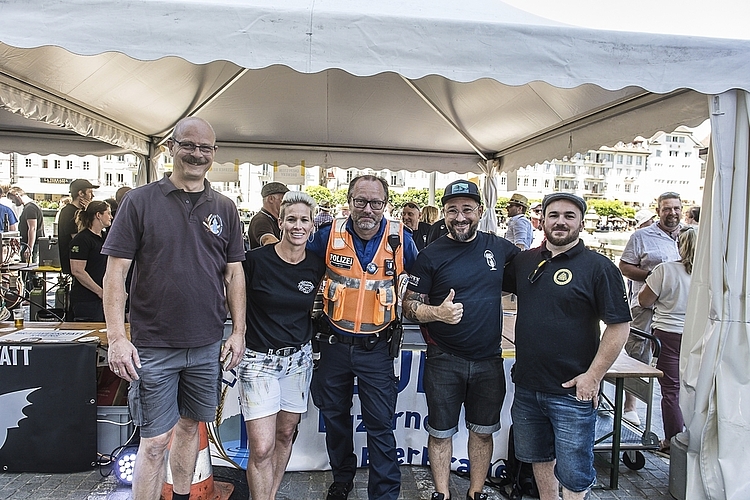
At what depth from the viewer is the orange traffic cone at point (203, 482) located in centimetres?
280

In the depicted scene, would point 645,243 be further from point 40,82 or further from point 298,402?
point 40,82

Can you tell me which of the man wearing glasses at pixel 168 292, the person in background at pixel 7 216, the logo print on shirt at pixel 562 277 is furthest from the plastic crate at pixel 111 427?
the person in background at pixel 7 216

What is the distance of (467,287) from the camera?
8.75 feet

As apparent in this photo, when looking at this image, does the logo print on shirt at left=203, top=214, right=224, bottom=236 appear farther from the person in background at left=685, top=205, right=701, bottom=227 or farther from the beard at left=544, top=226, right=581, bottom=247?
the person in background at left=685, top=205, right=701, bottom=227

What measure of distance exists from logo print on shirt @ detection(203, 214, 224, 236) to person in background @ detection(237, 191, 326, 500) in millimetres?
304

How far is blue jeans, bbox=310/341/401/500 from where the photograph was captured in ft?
8.92

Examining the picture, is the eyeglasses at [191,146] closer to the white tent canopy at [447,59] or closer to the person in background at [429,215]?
the white tent canopy at [447,59]

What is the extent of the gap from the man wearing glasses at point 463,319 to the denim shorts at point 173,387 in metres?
1.09

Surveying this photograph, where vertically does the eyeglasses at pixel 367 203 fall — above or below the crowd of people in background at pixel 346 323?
above

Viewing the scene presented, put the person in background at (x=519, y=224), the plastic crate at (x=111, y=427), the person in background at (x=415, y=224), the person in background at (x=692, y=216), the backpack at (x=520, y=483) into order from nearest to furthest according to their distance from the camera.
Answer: the backpack at (x=520, y=483) < the plastic crate at (x=111, y=427) < the person in background at (x=692, y=216) < the person in background at (x=519, y=224) < the person in background at (x=415, y=224)

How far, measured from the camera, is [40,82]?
4.10 metres

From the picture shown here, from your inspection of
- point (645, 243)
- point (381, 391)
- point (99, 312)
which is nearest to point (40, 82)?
point (99, 312)

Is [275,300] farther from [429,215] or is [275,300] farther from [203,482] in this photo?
[429,215]

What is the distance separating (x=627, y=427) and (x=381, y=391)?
242cm
